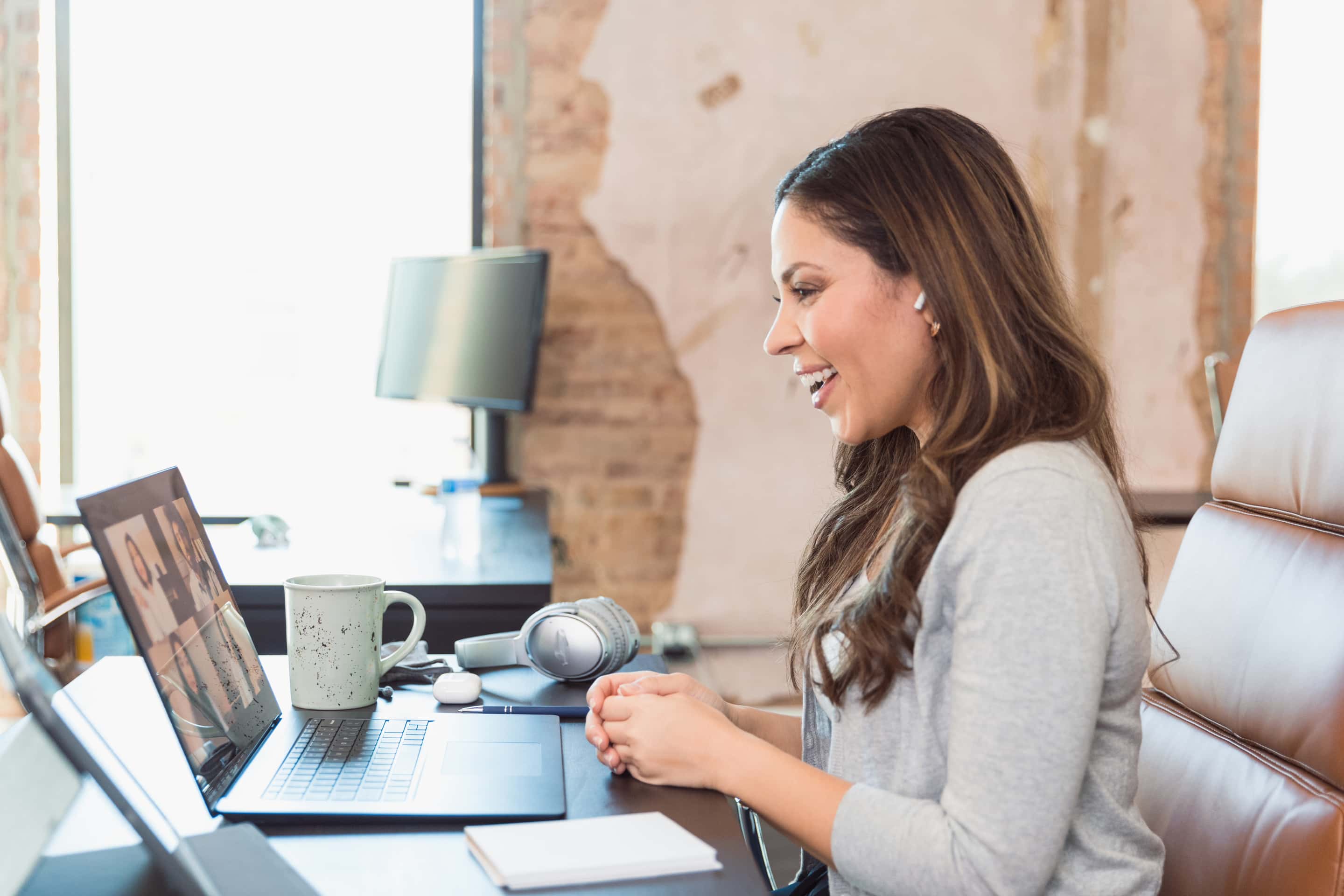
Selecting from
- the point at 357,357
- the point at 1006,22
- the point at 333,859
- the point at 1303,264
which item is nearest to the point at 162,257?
the point at 357,357

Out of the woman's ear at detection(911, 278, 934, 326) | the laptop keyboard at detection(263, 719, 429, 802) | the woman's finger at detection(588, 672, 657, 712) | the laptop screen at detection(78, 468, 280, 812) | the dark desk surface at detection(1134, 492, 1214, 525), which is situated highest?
the woman's ear at detection(911, 278, 934, 326)

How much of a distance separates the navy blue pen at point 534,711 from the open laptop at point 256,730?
0.02 metres

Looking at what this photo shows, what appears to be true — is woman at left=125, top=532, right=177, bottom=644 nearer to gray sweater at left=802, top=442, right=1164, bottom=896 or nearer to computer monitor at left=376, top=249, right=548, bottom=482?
gray sweater at left=802, top=442, right=1164, bottom=896

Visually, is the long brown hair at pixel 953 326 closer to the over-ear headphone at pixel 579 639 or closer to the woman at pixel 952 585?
the woman at pixel 952 585

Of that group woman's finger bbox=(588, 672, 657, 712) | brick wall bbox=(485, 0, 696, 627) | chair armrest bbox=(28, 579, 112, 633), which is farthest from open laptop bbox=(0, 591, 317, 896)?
brick wall bbox=(485, 0, 696, 627)

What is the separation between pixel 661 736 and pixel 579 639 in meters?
0.27

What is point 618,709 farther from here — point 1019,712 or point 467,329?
point 467,329

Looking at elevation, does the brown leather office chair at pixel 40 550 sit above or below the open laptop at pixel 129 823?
below

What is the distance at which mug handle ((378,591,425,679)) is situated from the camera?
1129 mm

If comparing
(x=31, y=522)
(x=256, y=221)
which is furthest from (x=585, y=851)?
(x=256, y=221)

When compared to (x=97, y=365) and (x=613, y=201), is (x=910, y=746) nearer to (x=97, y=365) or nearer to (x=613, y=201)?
(x=613, y=201)

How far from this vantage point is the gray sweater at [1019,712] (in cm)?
77

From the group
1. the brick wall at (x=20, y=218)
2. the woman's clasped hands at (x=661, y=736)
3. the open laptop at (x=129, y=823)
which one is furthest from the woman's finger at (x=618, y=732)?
the brick wall at (x=20, y=218)

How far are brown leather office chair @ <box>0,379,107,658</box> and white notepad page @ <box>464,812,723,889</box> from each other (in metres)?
1.76
